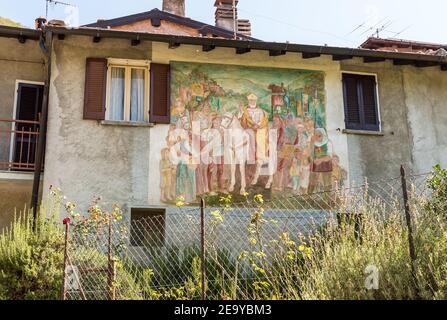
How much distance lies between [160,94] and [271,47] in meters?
2.51

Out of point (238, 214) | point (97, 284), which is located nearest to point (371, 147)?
point (238, 214)

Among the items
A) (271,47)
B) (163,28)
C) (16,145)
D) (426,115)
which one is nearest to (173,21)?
(163,28)

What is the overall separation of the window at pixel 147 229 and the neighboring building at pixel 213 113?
14 cm

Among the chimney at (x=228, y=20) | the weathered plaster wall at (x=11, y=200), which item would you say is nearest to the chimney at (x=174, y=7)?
the chimney at (x=228, y=20)

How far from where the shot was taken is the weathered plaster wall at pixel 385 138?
1198cm

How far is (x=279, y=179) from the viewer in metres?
11.5

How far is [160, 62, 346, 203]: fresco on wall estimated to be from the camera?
11.1 meters

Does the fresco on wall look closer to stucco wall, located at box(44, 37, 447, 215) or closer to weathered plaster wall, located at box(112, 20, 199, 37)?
stucco wall, located at box(44, 37, 447, 215)

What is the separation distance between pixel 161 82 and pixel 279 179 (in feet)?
10.4

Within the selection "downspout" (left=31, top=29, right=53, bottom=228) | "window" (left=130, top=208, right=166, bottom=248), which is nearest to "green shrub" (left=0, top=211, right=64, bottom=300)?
"downspout" (left=31, top=29, right=53, bottom=228)
